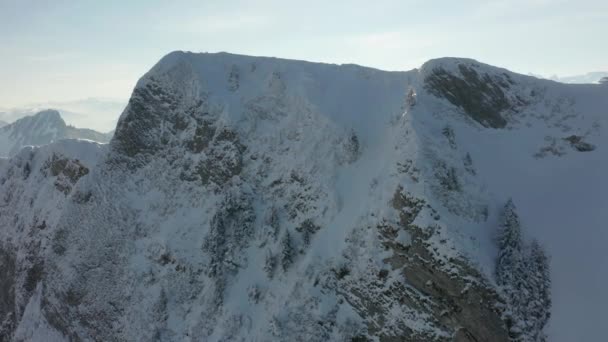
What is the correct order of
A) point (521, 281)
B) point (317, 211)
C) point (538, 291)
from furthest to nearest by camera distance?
point (317, 211) < point (538, 291) < point (521, 281)

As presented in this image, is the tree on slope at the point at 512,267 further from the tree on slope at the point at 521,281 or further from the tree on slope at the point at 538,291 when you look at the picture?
the tree on slope at the point at 538,291

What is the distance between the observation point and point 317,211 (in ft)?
155

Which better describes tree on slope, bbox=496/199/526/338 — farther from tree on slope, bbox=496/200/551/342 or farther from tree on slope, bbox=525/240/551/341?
tree on slope, bbox=525/240/551/341

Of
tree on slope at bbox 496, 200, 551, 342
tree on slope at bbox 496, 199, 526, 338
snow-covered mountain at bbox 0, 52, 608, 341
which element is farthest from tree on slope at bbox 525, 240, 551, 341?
tree on slope at bbox 496, 199, 526, 338

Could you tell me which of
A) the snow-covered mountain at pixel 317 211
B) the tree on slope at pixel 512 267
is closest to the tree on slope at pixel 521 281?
the tree on slope at pixel 512 267

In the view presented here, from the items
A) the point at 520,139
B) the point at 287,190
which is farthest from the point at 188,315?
the point at 520,139

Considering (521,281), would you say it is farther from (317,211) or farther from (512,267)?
(317,211)

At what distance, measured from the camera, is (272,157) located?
5366 cm

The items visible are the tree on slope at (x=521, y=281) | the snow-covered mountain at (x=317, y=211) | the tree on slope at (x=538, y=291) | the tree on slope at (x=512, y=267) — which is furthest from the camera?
the snow-covered mountain at (x=317, y=211)

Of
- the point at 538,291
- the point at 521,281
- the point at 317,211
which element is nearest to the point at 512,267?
the point at 521,281

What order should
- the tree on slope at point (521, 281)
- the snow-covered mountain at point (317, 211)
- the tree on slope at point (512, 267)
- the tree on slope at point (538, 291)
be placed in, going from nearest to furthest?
1. the tree on slope at point (512, 267)
2. the tree on slope at point (521, 281)
3. the tree on slope at point (538, 291)
4. the snow-covered mountain at point (317, 211)

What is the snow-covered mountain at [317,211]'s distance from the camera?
37.2 meters

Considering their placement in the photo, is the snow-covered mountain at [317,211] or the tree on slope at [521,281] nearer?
the tree on slope at [521,281]

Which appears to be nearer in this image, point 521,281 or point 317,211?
point 521,281
